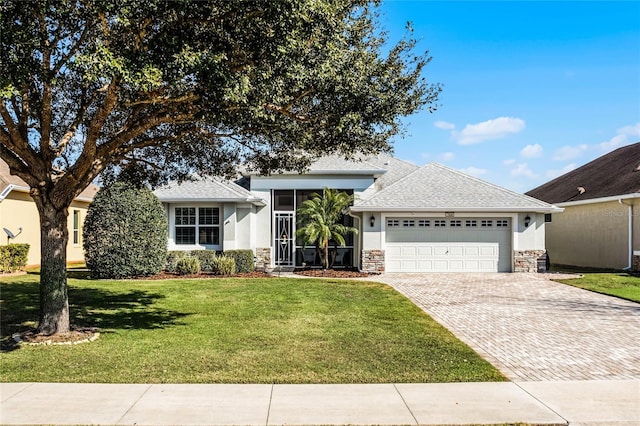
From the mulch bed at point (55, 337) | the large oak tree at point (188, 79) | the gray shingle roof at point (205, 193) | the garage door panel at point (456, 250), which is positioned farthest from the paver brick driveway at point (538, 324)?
the gray shingle roof at point (205, 193)

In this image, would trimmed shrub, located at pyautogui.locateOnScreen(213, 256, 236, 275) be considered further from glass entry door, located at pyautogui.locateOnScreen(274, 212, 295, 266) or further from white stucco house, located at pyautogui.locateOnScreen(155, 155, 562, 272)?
glass entry door, located at pyautogui.locateOnScreen(274, 212, 295, 266)

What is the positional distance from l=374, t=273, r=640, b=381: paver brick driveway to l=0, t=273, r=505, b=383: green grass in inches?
22.5

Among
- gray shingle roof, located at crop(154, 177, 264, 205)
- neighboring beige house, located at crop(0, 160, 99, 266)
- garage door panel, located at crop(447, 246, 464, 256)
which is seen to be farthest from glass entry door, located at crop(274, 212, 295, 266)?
neighboring beige house, located at crop(0, 160, 99, 266)

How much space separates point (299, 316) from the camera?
417 inches

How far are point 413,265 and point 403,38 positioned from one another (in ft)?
40.2

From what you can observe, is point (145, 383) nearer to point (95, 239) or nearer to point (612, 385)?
point (612, 385)

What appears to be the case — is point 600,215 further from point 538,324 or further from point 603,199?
point 538,324

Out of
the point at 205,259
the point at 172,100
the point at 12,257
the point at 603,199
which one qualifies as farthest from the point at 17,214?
the point at 603,199

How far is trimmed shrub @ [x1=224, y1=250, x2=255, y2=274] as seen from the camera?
61.6 feet

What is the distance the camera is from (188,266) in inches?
→ 701

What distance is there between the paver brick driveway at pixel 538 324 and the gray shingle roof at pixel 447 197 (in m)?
3.18

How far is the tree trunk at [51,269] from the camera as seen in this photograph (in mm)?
8336

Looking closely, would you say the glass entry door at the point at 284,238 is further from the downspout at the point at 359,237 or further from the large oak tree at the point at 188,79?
the large oak tree at the point at 188,79

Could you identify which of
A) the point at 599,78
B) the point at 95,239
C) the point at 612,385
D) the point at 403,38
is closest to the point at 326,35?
the point at 403,38
